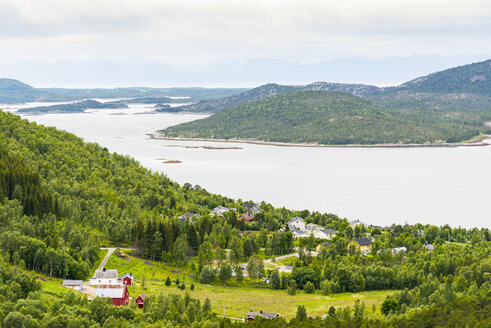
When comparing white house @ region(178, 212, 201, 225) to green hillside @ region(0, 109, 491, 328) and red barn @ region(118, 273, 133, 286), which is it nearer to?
green hillside @ region(0, 109, 491, 328)

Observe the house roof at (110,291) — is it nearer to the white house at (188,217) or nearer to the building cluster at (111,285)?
the building cluster at (111,285)

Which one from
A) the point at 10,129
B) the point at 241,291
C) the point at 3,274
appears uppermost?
the point at 10,129

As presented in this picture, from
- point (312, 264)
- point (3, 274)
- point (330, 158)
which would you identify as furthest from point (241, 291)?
point (330, 158)

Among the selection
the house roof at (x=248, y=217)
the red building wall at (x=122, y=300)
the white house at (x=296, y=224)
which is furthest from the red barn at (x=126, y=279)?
the house roof at (x=248, y=217)

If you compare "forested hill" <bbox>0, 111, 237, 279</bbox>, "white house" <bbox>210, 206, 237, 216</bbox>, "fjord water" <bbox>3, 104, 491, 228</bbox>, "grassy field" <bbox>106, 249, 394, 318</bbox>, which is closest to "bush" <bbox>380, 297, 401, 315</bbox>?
"grassy field" <bbox>106, 249, 394, 318</bbox>

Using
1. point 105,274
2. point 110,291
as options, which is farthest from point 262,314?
point 105,274

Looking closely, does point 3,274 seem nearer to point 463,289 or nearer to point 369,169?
point 463,289

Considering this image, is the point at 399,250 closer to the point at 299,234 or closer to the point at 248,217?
the point at 299,234
